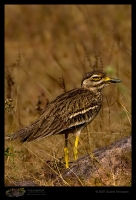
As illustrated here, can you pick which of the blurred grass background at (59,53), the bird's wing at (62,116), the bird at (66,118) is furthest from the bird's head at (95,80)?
the blurred grass background at (59,53)

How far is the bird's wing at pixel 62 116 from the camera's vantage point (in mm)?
7344

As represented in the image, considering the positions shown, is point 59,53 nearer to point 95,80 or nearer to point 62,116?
point 95,80

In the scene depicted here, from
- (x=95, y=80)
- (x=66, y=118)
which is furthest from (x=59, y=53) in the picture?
(x=66, y=118)

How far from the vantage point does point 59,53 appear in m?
14.2

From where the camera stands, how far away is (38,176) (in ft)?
24.1

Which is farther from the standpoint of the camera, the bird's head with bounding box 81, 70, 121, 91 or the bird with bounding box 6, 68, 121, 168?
the bird's head with bounding box 81, 70, 121, 91

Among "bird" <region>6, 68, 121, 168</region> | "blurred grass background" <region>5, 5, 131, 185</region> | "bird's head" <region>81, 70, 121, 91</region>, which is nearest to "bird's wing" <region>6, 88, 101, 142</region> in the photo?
"bird" <region>6, 68, 121, 168</region>

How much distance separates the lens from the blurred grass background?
10.1 meters

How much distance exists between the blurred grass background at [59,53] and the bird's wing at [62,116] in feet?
3.73

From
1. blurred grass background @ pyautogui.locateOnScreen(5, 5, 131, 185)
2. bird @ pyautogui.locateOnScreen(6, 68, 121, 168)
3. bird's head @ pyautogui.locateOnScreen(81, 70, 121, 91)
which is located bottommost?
bird @ pyautogui.locateOnScreen(6, 68, 121, 168)

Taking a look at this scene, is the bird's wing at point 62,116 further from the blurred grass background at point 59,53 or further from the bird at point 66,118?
the blurred grass background at point 59,53

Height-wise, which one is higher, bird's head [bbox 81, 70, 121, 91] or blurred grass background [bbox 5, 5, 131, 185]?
blurred grass background [bbox 5, 5, 131, 185]

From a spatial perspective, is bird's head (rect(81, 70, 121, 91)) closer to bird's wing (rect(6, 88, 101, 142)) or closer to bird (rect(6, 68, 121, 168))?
bird (rect(6, 68, 121, 168))

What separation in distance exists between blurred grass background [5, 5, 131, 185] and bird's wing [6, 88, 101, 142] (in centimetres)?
114
